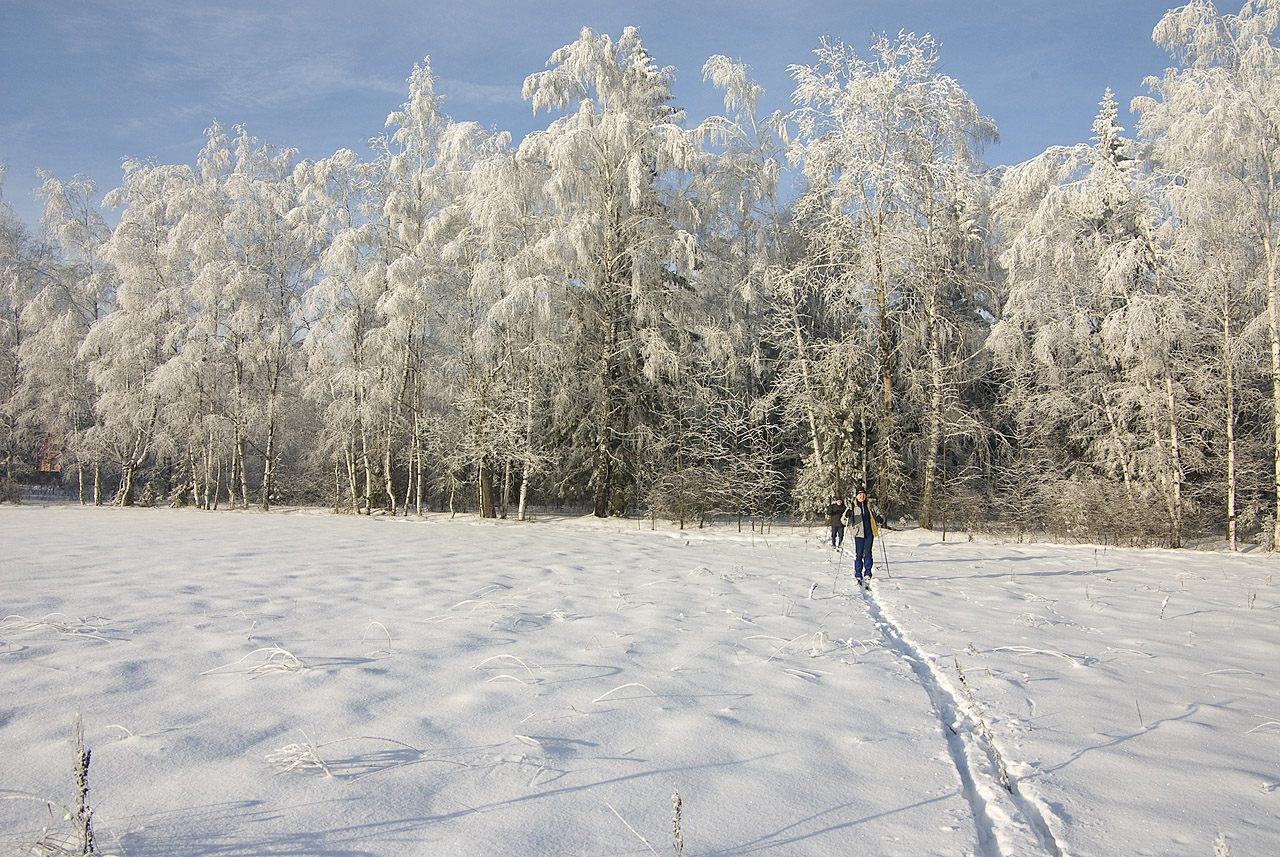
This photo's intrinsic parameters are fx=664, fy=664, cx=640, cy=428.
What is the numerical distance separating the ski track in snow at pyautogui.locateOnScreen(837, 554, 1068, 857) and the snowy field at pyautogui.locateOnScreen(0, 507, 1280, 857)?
0.7 inches

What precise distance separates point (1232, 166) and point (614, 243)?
619 inches

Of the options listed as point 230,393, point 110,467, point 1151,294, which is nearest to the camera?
point 1151,294

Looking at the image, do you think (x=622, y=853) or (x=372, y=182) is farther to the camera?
(x=372, y=182)

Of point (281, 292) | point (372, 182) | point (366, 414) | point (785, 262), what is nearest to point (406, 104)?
point (372, 182)

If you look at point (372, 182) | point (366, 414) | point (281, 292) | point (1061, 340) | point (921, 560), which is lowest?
point (921, 560)

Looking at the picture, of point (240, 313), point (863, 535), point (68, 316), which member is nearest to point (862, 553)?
point (863, 535)

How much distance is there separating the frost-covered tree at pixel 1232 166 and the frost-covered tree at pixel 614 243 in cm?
1217

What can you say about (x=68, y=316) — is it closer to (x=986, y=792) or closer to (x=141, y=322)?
(x=141, y=322)

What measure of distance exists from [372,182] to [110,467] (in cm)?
1795

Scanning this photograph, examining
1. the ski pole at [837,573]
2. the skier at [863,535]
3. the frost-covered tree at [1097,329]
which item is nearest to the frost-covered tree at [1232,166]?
the frost-covered tree at [1097,329]

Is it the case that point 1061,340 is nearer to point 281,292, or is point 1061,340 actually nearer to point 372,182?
point 372,182

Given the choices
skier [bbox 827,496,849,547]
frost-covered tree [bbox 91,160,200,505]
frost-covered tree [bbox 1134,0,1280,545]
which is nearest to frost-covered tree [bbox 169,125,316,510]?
frost-covered tree [bbox 91,160,200,505]

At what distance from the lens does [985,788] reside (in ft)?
11.0

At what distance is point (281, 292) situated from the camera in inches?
1005
